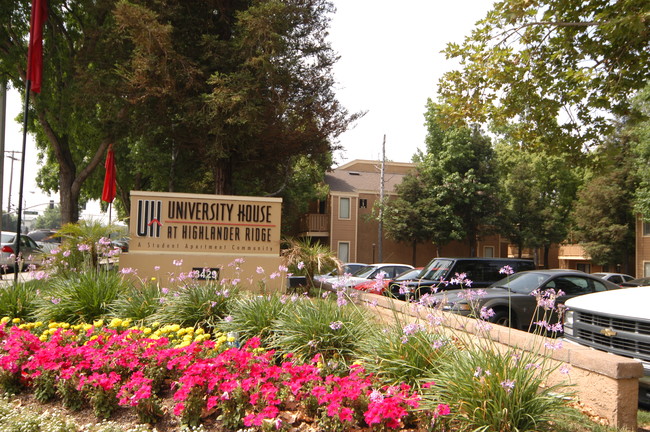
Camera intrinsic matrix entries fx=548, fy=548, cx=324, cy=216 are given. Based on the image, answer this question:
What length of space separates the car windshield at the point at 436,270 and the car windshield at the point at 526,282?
8.90 feet

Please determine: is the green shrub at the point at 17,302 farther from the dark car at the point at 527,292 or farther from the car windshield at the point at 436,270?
the car windshield at the point at 436,270

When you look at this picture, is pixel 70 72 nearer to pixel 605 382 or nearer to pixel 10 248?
pixel 10 248

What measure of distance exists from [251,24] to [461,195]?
24049 mm

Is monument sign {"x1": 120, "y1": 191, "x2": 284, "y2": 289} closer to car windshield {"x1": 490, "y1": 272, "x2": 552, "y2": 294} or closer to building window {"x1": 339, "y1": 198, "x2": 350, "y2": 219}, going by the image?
car windshield {"x1": 490, "y1": 272, "x2": 552, "y2": 294}

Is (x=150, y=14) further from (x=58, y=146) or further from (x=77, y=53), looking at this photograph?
(x=58, y=146)

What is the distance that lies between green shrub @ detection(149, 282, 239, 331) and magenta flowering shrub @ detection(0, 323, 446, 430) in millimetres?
1190

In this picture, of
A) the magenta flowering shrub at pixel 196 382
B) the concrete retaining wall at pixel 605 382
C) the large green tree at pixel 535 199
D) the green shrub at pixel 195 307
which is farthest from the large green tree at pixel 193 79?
the large green tree at pixel 535 199

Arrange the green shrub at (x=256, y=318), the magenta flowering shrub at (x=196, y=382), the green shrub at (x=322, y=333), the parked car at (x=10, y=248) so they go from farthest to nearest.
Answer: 1. the parked car at (x=10, y=248)
2. the green shrub at (x=256, y=318)
3. the green shrub at (x=322, y=333)
4. the magenta flowering shrub at (x=196, y=382)

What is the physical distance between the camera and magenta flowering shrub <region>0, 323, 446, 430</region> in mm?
3979

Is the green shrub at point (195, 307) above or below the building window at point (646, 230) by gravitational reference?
below

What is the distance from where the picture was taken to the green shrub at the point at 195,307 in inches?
271

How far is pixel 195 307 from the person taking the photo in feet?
22.9

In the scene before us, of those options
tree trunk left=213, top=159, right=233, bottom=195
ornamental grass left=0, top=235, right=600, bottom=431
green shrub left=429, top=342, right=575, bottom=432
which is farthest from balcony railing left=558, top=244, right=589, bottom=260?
green shrub left=429, top=342, right=575, bottom=432

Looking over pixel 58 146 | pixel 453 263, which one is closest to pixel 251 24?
pixel 453 263
